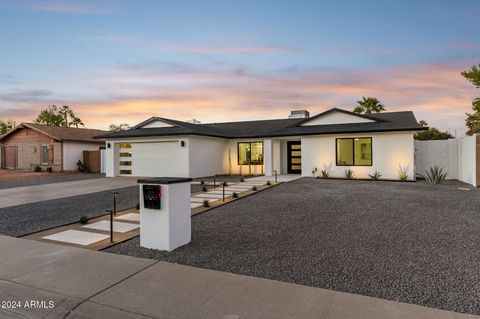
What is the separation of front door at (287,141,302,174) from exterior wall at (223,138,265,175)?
80.1 inches

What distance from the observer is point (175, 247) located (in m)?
4.75

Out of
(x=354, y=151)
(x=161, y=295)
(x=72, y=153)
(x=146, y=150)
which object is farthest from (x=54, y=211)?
(x=72, y=153)

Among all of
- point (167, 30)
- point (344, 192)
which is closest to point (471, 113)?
point (344, 192)

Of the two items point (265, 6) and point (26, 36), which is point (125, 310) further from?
point (26, 36)

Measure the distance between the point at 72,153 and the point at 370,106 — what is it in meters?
28.7

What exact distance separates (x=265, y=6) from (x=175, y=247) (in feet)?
36.8

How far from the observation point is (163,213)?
470 centimetres

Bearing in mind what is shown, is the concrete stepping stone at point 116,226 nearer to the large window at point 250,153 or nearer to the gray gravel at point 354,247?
the gray gravel at point 354,247

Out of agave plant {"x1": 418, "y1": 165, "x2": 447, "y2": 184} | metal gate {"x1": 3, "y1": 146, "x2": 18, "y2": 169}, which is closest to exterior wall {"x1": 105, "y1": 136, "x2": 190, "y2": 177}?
agave plant {"x1": 418, "y1": 165, "x2": 447, "y2": 184}

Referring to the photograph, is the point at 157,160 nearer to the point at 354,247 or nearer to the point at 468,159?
the point at 354,247

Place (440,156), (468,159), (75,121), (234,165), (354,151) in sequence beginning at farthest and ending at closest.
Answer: (75,121) < (234,165) < (354,151) < (440,156) < (468,159)

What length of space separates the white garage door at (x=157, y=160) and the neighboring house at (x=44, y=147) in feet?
32.1

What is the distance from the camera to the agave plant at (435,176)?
13.8 m

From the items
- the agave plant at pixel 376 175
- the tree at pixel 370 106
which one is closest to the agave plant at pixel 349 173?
the agave plant at pixel 376 175
